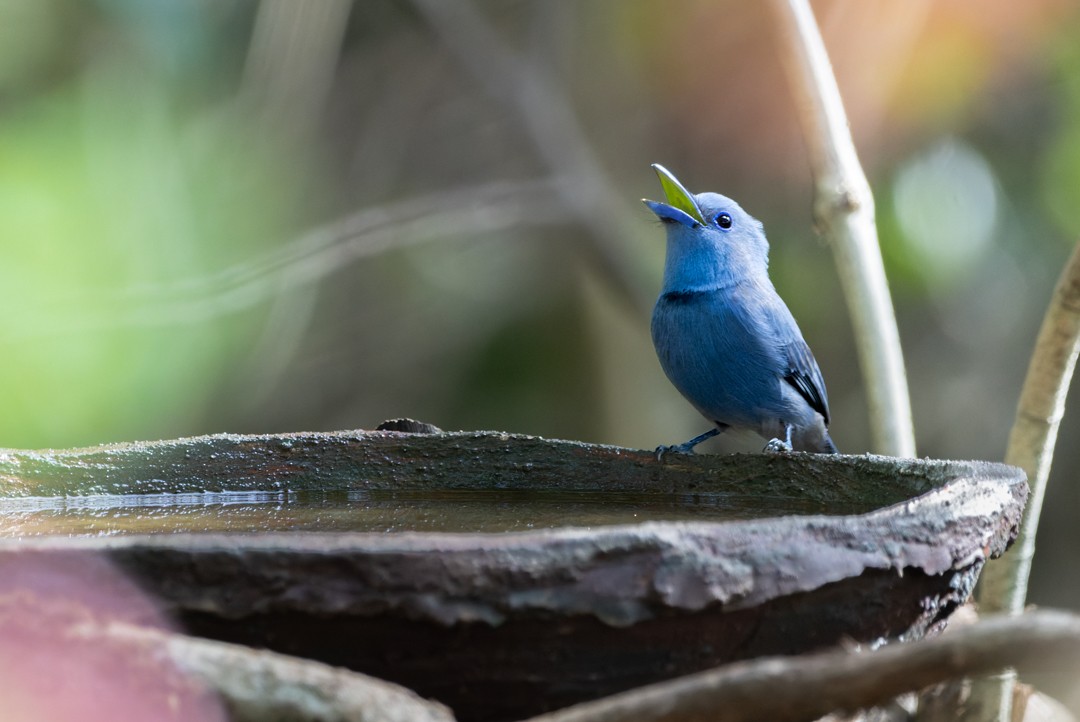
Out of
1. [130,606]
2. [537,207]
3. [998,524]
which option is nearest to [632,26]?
[537,207]

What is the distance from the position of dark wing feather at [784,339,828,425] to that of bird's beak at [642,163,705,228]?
1.44ft

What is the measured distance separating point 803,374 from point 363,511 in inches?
56.1

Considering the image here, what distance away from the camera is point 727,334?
290 centimetres

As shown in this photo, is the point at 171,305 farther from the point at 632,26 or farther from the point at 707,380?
the point at 707,380

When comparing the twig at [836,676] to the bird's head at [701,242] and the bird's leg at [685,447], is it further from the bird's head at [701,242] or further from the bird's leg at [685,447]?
the bird's head at [701,242]

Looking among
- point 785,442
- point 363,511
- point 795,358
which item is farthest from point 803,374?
point 363,511

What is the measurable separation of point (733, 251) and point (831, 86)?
515 millimetres

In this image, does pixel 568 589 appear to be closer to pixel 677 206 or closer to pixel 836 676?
pixel 836 676

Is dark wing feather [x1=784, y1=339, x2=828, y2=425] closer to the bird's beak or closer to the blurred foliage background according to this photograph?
the bird's beak

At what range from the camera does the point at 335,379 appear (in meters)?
6.55

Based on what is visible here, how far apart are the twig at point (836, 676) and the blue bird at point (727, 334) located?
1.66 metres

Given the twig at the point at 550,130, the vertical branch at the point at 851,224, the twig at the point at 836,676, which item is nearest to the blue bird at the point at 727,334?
the vertical branch at the point at 851,224

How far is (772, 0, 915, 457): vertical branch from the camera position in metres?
2.83

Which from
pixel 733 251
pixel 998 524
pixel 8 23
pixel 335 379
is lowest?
pixel 335 379
